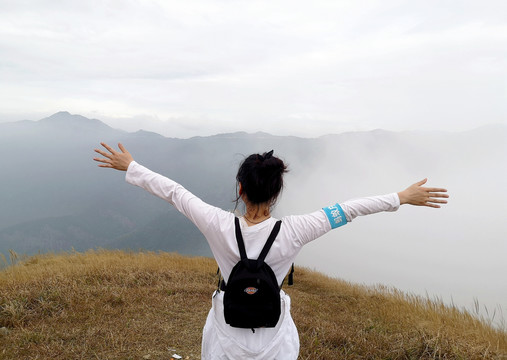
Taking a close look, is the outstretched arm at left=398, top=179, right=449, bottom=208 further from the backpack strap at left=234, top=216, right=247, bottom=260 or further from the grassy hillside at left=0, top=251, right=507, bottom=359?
the grassy hillside at left=0, top=251, right=507, bottom=359

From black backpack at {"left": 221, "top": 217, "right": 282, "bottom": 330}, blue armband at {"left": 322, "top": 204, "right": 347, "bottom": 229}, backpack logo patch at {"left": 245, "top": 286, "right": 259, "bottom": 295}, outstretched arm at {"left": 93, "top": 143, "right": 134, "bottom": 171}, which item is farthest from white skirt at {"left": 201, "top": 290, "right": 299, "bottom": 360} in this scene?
outstretched arm at {"left": 93, "top": 143, "right": 134, "bottom": 171}

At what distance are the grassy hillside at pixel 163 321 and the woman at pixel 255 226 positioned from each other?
3556 millimetres

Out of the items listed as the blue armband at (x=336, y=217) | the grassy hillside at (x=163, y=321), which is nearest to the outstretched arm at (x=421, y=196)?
the blue armband at (x=336, y=217)

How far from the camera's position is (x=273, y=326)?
8.64 ft

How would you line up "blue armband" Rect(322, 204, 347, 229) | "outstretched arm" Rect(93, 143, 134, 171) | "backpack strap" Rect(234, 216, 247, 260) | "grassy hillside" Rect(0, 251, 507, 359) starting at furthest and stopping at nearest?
"grassy hillside" Rect(0, 251, 507, 359)
"outstretched arm" Rect(93, 143, 134, 171)
"blue armband" Rect(322, 204, 347, 229)
"backpack strap" Rect(234, 216, 247, 260)

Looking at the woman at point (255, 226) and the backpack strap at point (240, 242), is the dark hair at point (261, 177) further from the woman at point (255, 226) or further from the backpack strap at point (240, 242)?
the backpack strap at point (240, 242)

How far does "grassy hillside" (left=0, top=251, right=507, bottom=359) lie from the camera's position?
19.2ft

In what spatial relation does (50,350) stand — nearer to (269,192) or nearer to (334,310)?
(269,192)

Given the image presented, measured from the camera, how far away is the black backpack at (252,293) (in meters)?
2.47

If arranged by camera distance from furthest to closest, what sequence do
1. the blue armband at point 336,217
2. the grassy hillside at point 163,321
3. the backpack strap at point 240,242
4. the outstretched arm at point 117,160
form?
the grassy hillside at point 163,321 < the outstretched arm at point 117,160 < the blue armband at point 336,217 < the backpack strap at point 240,242

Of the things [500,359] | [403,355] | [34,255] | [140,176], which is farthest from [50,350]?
[34,255]

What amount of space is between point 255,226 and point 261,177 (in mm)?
332

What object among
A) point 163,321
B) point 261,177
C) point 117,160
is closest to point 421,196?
point 261,177

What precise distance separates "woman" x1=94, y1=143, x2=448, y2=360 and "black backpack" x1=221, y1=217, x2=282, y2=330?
48 millimetres
